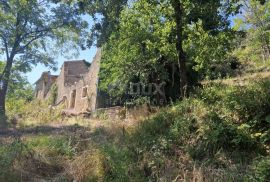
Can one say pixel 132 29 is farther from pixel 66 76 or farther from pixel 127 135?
pixel 66 76

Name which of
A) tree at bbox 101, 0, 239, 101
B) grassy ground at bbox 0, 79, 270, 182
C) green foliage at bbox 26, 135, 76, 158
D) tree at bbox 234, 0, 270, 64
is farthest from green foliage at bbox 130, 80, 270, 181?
tree at bbox 234, 0, 270, 64

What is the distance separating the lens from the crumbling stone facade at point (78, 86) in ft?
62.8

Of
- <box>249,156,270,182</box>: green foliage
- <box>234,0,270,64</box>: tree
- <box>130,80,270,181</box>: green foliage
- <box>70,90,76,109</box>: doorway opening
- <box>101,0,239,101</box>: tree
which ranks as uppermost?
<box>234,0,270,64</box>: tree

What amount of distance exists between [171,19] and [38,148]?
6.38m

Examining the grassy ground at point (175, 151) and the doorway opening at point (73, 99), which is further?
the doorway opening at point (73, 99)

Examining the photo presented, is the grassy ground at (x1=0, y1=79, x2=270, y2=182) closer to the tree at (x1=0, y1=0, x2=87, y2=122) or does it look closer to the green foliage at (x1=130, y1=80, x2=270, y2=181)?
the green foliage at (x1=130, y1=80, x2=270, y2=181)

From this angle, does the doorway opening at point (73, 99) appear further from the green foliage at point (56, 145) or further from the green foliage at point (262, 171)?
the green foliage at point (262, 171)

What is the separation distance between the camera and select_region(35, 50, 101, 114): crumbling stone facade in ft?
Result: 62.8

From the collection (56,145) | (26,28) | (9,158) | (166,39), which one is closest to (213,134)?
(56,145)

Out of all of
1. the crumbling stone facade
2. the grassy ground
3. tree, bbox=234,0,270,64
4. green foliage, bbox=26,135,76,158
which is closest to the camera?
the grassy ground

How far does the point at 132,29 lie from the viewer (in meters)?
13.0

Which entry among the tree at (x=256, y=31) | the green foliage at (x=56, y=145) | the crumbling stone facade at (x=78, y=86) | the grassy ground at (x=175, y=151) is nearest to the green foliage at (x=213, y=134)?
the grassy ground at (x=175, y=151)

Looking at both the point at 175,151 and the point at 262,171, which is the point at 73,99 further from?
the point at 262,171

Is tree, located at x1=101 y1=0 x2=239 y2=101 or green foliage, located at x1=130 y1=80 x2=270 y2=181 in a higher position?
tree, located at x1=101 y1=0 x2=239 y2=101
